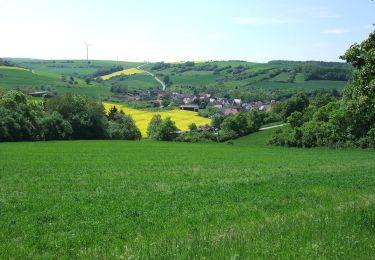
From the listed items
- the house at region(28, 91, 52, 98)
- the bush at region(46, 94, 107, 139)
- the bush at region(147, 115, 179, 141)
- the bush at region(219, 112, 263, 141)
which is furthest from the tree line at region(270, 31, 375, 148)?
the house at region(28, 91, 52, 98)

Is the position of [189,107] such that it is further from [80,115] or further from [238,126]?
[80,115]

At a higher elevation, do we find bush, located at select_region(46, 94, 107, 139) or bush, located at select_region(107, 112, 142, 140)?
bush, located at select_region(46, 94, 107, 139)

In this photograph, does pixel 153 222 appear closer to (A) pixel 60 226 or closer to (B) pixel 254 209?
(A) pixel 60 226

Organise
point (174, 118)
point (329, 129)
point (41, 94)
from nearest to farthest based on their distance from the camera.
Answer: point (329, 129)
point (174, 118)
point (41, 94)

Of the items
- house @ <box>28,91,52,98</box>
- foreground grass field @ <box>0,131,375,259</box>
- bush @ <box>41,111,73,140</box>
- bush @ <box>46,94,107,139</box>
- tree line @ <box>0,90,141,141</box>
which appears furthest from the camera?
house @ <box>28,91,52,98</box>

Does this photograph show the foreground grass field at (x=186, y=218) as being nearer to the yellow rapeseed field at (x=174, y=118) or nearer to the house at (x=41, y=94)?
the yellow rapeseed field at (x=174, y=118)

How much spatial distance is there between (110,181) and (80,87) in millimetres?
181189

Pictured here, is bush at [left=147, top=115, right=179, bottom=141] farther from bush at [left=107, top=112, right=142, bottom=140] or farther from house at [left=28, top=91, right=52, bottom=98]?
house at [left=28, top=91, right=52, bottom=98]

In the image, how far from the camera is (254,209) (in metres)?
15.9

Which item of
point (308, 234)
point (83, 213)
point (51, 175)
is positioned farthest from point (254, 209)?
point (51, 175)

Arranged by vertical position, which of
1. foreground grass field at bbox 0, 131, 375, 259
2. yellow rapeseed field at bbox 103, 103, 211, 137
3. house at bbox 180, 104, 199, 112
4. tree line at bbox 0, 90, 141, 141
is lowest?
yellow rapeseed field at bbox 103, 103, 211, 137

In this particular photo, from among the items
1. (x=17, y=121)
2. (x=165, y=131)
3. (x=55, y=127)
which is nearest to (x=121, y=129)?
(x=165, y=131)

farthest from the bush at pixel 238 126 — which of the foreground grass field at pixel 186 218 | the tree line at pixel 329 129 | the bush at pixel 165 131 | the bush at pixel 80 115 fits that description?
the foreground grass field at pixel 186 218

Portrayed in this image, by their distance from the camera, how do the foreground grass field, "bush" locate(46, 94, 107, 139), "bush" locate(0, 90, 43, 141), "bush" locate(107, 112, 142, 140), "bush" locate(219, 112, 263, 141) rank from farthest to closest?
1. "bush" locate(219, 112, 263, 141)
2. "bush" locate(107, 112, 142, 140)
3. "bush" locate(46, 94, 107, 139)
4. "bush" locate(0, 90, 43, 141)
5. the foreground grass field
